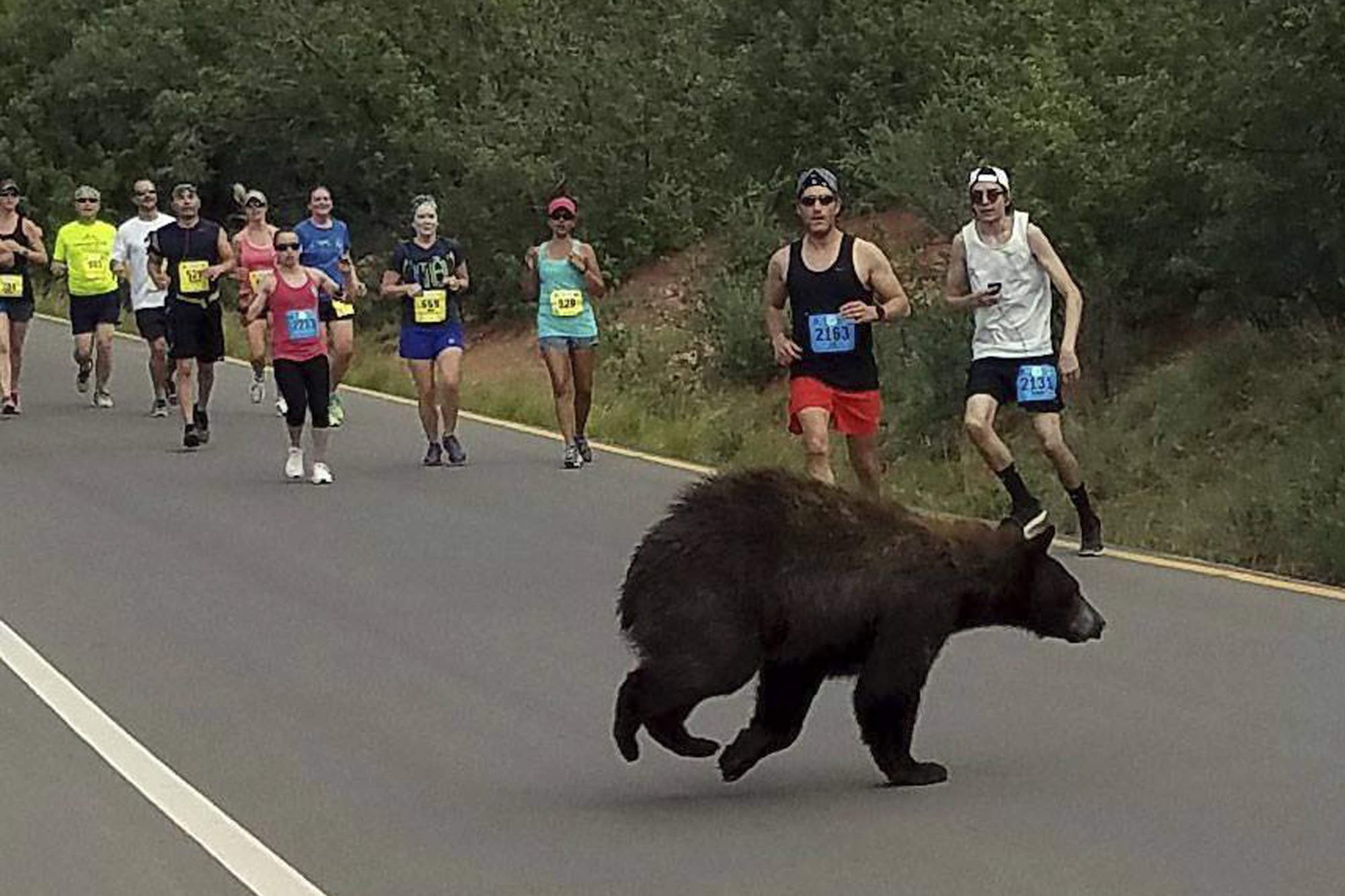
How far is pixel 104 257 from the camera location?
21.7 metres

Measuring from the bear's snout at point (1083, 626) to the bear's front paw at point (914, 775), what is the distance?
692 mm

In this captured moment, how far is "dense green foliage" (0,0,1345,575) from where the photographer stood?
56.5 ft

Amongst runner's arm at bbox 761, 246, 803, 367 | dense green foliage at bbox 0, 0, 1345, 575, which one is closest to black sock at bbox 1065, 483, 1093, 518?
dense green foliage at bbox 0, 0, 1345, 575

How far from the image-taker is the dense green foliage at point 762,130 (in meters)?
17.2

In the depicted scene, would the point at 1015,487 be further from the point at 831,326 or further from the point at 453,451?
the point at 453,451

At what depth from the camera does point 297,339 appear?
53.0 feet

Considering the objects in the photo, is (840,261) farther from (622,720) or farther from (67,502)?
(67,502)

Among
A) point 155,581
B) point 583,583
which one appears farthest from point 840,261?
point 155,581

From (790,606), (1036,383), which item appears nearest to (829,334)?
(1036,383)

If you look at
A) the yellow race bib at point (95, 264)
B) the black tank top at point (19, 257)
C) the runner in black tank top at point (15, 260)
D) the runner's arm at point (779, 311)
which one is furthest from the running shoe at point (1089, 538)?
the yellow race bib at point (95, 264)

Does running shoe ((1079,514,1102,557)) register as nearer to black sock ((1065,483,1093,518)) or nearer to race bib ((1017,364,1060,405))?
black sock ((1065,483,1093,518))

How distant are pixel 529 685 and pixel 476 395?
44.2ft

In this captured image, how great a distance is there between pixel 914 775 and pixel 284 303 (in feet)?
29.7

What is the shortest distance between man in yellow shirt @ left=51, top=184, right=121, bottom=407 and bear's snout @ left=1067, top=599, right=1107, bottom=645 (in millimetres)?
14674
